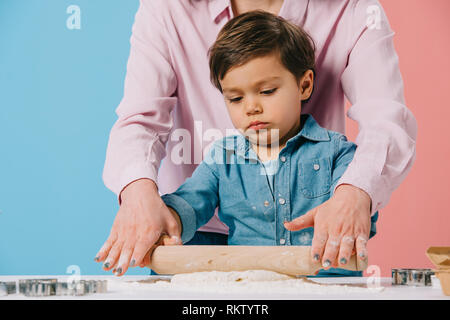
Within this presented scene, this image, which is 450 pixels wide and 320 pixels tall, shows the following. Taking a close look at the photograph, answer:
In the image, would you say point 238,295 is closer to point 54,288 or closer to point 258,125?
point 54,288

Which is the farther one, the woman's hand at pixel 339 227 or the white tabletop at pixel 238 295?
the woman's hand at pixel 339 227

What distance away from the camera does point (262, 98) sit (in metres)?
0.97

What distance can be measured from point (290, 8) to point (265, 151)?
1.01 ft

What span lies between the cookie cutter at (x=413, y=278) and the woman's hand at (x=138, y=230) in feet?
1.01

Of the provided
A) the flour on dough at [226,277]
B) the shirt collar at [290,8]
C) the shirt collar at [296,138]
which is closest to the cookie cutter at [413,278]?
the flour on dough at [226,277]

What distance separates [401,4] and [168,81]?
115cm

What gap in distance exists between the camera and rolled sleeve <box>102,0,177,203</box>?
93 cm

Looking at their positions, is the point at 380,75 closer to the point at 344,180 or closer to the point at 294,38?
the point at 294,38

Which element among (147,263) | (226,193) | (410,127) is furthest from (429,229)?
(147,263)

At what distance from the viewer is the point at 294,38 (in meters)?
1.02

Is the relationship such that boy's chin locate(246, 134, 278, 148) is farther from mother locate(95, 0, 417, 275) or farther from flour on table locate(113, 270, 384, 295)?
flour on table locate(113, 270, 384, 295)

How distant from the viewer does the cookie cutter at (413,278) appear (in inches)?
28.9

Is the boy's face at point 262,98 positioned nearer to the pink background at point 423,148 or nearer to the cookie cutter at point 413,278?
the cookie cutter at point 413,278
